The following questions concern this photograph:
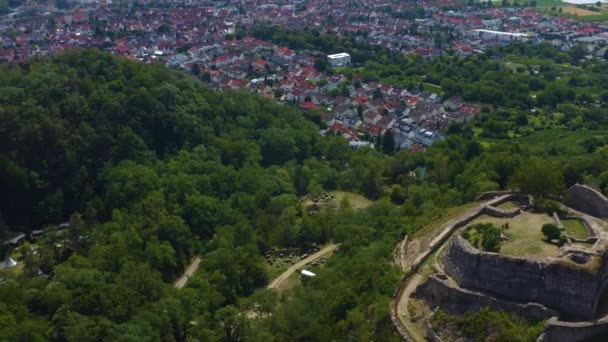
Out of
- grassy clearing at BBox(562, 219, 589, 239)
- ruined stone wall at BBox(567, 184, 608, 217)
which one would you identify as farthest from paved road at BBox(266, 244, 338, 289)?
grassy clearing at BBox(562, 219, 589, 239)

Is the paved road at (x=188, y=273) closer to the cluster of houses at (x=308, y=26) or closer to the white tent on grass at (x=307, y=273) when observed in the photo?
the white tent on grass at (x=307, y=273)

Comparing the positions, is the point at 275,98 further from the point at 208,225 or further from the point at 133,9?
the point at 133,9

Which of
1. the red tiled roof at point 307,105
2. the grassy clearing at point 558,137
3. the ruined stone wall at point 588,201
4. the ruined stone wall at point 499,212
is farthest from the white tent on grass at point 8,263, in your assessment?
the grassy clearing at point 558,137

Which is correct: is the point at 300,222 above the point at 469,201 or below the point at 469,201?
below

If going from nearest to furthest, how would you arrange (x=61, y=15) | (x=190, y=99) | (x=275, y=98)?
1. (x=190, y=99)
2. (x=275, y=98)
3. (x=61, y=15)

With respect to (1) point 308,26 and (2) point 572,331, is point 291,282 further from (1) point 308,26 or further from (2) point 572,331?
(1) point 308,26

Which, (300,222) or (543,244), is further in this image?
(300,222)

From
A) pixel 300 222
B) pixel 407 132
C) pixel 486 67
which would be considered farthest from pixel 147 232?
pixel 486 67
